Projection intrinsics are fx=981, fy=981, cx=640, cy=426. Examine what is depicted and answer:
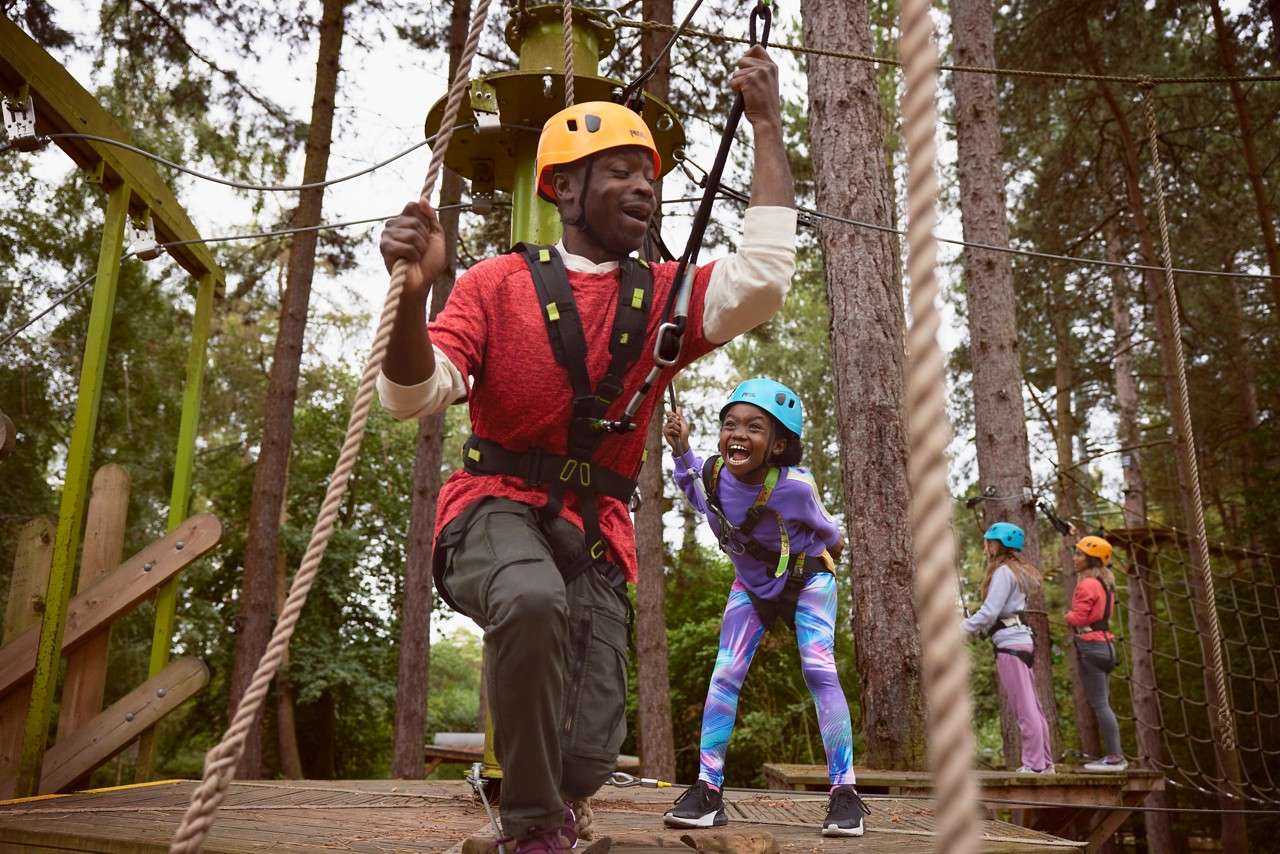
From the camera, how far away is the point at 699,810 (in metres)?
3.52

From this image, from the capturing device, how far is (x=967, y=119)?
932 centimetres

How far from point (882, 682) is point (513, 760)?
3.52 m

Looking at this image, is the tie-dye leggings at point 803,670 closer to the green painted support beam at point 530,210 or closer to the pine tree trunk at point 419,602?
the green painted support beam at point 530,210

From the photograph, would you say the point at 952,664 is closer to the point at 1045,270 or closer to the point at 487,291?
the point at 487,291

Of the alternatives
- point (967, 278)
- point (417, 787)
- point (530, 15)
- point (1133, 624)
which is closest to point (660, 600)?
point (967, 278)

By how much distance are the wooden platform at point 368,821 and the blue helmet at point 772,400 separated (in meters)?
1.57

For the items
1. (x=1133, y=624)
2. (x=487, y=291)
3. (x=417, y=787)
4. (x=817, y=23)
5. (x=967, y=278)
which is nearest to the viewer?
(x=487, y=291)

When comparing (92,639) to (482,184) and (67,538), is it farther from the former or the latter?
(482,184)

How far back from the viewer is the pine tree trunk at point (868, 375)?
5.33 meters

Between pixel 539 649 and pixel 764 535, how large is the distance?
6.70 feet

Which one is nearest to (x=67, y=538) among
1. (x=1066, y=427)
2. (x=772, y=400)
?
(x=772, y=400)

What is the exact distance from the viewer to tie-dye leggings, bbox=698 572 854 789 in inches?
147

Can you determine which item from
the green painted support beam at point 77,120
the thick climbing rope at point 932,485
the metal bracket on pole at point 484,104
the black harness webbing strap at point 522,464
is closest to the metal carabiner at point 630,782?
the black harness webbing strap at point 522,464

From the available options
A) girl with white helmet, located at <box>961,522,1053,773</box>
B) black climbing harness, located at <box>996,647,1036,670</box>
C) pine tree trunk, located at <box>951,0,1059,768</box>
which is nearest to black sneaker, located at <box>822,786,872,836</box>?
girl with white helmet, located at <box>961,522,1053,773</box>
